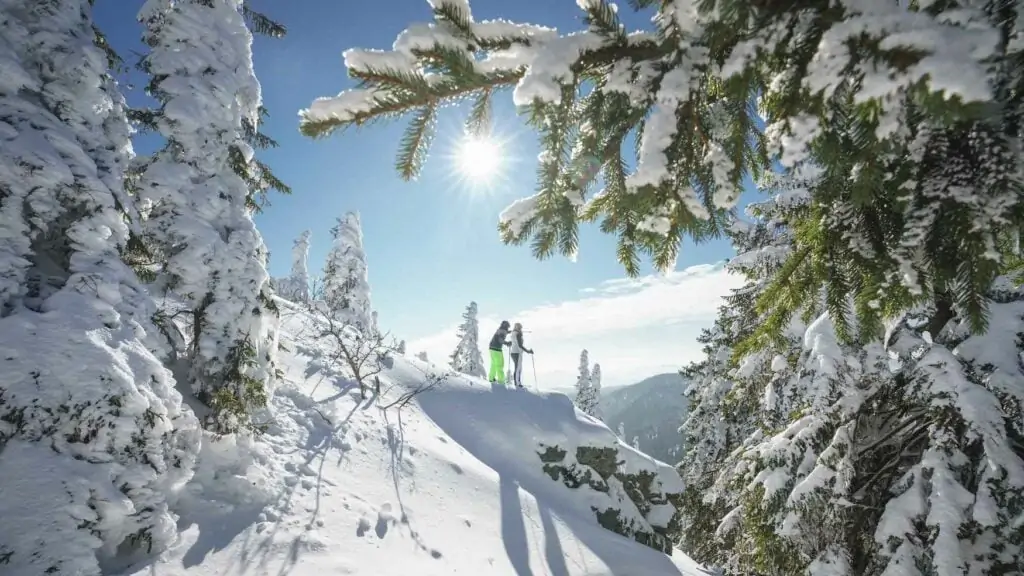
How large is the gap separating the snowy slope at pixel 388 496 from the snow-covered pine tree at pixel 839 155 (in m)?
5.09

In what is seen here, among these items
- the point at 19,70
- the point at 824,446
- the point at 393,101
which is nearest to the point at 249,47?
the point at 19,70

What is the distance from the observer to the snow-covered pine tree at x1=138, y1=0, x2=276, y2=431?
21.7 feet

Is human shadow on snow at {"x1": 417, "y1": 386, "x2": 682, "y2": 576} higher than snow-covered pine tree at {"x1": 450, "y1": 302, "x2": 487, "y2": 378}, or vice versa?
snow-covered pine tree at {"x1": 450, "y1": 302, "x2": 487, "y2": 378}

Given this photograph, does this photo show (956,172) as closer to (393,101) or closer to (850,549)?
(393,101)

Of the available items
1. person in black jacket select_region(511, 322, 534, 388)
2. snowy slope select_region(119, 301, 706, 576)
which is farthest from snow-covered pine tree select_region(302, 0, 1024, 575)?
person in black jacket select_region(511, 322, 534, 388)

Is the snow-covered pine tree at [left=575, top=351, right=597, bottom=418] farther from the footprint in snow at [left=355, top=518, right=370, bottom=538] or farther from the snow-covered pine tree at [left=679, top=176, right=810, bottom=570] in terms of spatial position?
the footprint in snow at [left=355, top=518, right=370, bottom=538]

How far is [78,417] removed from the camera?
13.7ft

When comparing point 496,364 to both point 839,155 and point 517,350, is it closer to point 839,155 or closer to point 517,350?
point 517,350

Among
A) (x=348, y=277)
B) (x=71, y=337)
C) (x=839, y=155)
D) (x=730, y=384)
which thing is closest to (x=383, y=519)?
(x=71, y=337)

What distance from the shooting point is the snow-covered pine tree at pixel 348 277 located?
27.4 meters

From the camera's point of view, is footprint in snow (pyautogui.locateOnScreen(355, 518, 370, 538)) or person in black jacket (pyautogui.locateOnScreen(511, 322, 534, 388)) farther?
person in black jacket (pyautogui.locateOnScreen(511, 322, 534, 388))

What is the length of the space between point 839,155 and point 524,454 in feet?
38.5

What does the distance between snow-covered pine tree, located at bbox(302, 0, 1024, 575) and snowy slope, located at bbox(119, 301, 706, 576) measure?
509 cm

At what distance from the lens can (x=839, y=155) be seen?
4.59 feet
